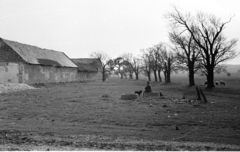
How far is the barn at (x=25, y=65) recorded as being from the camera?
109ft

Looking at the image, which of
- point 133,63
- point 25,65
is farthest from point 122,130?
point 133,63

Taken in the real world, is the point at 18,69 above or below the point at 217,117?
above

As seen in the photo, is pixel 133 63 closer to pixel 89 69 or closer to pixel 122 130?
pixel 89 69

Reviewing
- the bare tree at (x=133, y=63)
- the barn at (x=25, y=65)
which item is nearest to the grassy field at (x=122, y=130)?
the barn at (x=25, y=65)

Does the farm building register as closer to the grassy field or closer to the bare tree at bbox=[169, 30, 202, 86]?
the bare tree at bbox=[169, 30, 202, 86]

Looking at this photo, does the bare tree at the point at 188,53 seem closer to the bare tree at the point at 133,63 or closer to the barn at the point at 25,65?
the barn at the point at 25,65

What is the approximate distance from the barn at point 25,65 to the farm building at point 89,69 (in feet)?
44.9

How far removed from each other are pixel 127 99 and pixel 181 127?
8.61m

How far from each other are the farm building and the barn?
13.7 m

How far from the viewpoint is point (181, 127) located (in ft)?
30.3

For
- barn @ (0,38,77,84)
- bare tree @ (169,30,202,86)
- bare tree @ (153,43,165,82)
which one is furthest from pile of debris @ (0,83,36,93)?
bare tree @ (153,43,165,82)

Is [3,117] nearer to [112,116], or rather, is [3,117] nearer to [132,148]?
[112,116]

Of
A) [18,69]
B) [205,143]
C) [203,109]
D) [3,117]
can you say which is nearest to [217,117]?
[203,109]

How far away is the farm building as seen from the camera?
195 feet
